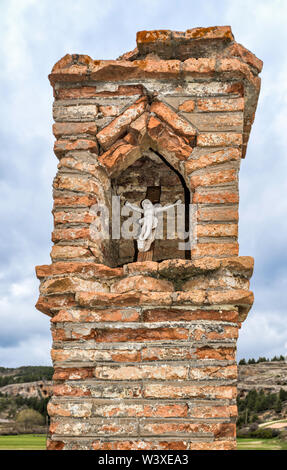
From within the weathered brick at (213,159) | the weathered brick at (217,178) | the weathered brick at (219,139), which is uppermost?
the weathered brick at (219,139)

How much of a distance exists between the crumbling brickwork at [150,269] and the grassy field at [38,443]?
6961 mm

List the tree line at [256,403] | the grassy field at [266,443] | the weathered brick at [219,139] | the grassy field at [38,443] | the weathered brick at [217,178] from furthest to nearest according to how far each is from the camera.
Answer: the tree line at [256,403], the grassy field at [266,443], the grassy field at [38,443], the weathered brick at [219,139], the weathered brick at [217,178]

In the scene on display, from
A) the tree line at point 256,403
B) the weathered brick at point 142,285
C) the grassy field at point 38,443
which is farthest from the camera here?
the tree line at point 256,403

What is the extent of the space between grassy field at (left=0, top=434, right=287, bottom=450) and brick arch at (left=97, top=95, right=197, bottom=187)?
742 cm

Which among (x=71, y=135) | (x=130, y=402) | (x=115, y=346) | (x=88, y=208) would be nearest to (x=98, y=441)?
(x=130, y=402)

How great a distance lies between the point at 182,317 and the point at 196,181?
4.01ft

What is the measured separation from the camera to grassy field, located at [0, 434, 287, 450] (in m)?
12.3

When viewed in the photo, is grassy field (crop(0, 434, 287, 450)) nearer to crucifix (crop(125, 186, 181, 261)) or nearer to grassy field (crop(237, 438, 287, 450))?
grassy field (crop(237, 438, 287, 450))

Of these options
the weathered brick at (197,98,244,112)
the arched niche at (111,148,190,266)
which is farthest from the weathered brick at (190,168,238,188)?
the arched niche at (111,148,190,266)

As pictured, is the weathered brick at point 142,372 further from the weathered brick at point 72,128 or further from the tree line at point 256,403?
the tree line at point 256,403

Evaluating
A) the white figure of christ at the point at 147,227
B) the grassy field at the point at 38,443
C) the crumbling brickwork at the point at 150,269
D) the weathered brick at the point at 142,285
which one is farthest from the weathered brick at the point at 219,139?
the grassy field at the point at 38,443

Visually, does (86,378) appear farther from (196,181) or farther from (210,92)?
(210,92)

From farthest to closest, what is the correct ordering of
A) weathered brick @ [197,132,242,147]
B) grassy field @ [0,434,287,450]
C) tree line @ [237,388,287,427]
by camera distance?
Answer: 1. tree line @ [237,388,287,427]
2. grassy field @ [0,434,287,450]
3. weathered brick @ [197,132,242,147]

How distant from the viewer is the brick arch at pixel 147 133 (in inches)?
185
